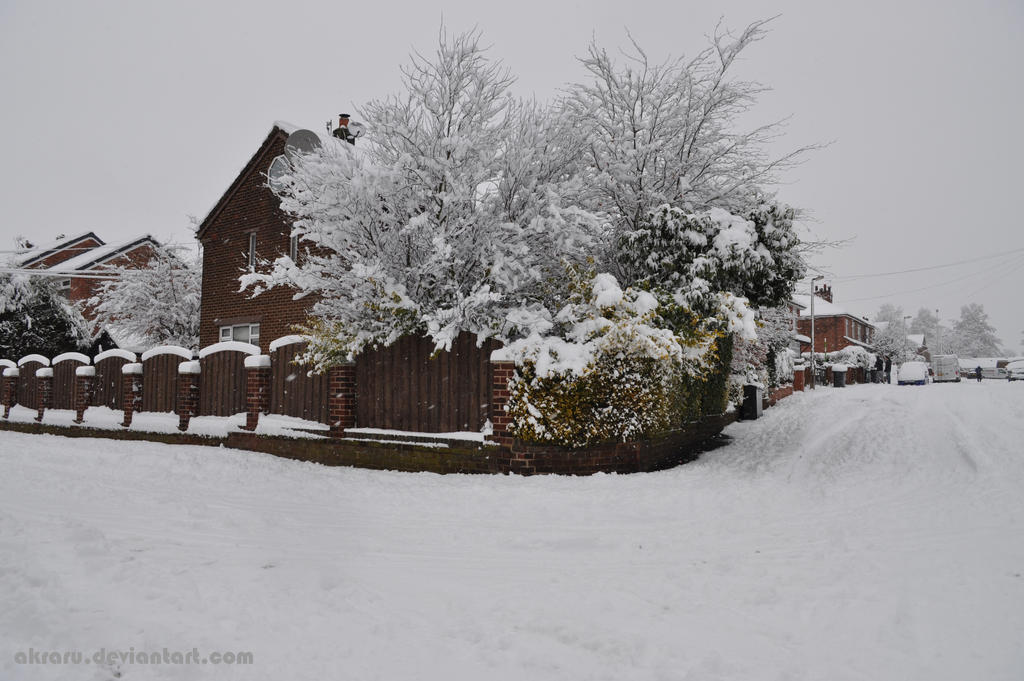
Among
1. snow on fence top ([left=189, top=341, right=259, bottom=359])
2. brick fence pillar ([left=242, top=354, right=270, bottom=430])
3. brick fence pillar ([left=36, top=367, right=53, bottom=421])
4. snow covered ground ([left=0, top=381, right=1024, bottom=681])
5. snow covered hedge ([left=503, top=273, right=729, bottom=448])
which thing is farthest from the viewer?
brick fence pillar ([left=36, top=367, right=53, bottom=421])

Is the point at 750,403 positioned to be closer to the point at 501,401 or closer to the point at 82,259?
the point at 501,401

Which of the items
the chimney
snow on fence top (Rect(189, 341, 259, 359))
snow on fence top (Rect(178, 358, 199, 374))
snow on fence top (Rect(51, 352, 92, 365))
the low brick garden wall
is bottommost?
the low brick garden wall

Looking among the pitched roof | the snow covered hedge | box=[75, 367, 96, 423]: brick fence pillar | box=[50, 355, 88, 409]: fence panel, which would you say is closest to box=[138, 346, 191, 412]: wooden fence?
box=[75, 367, 96, 423]: brick fence pillar

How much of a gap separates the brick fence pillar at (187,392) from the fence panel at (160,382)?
1.17m

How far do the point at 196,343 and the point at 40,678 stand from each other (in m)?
23.4

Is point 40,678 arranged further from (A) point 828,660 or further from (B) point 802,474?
(B) point 802,474

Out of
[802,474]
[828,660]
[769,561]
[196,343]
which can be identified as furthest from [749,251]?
[196,343]

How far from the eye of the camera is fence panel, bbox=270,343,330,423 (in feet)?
35.7

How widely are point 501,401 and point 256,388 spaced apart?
4950 mm

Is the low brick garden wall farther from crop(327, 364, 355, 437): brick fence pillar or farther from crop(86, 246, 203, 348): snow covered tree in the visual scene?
crop(86, 246, 203, 348): snow covered tree

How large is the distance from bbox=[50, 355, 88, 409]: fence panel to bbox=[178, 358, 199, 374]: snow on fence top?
5.46 metres

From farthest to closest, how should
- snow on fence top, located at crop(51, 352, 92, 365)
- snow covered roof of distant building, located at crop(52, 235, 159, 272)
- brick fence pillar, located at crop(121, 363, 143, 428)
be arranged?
snow covered roof of distant building, located at crop(52, 235, 159, 272), snow on fence top, located at crop(51, 352, 92, 365), brick fence pillar, located at crop(121, 363, 143, 428)

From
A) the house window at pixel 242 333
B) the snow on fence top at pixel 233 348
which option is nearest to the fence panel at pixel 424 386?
the snow on fence top at pixel 233 348

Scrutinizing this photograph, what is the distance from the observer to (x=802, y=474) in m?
8.73
